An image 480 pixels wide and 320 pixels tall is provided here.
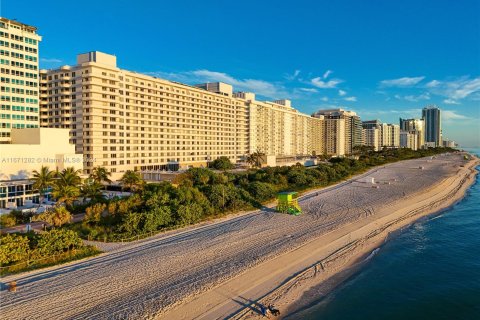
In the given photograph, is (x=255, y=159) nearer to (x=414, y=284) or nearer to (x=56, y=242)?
(x=414, y=284)

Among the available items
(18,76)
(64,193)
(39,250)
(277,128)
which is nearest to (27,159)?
(64,193)

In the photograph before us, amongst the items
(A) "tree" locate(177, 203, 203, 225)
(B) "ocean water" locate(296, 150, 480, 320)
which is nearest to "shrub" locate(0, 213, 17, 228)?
(A) "tree" locate(177, 203, 203, 225)

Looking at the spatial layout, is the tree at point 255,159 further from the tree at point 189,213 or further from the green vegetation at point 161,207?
the tree at point 189,213

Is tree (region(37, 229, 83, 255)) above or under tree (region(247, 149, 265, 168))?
under

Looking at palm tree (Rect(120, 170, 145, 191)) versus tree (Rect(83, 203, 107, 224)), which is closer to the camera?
tree (Rect(83, 203, 107, 224))

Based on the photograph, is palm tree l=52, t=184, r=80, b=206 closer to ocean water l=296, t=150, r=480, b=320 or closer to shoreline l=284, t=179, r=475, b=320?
shoreline l=284, t=179, r=475, b=320

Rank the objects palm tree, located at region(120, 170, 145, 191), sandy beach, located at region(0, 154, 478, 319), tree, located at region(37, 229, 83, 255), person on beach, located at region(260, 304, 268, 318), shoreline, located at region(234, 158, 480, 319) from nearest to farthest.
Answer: sandy beach, located at region(0, 154, 478, 319) → person on beach, located at region(260, 304, 268, 318) → shoreline, located at region(234, 158, 480, 319) → tree, located at region(37, 229, 83, 255) → palm tree, located at region(120, 170, 145, 191)

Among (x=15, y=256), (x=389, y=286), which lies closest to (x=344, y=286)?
(x=389, y=286)
